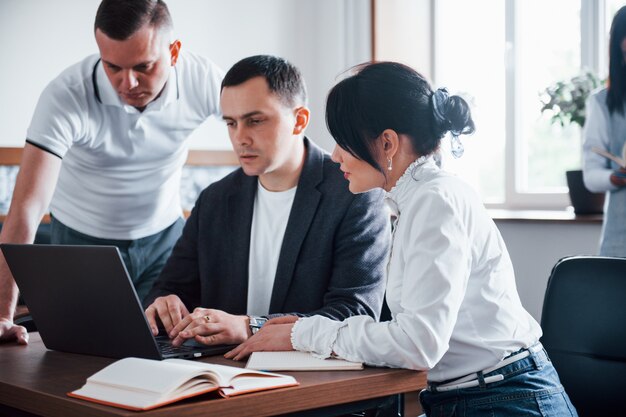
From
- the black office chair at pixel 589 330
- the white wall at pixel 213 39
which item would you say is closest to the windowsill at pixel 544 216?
the white wall at pixel 213 39

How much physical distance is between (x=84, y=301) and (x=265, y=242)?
2.08 ft

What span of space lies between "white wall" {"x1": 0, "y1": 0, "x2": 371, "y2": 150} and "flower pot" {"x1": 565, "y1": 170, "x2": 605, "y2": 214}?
1350 mm

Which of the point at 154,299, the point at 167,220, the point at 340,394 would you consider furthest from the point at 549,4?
the point at 340,394

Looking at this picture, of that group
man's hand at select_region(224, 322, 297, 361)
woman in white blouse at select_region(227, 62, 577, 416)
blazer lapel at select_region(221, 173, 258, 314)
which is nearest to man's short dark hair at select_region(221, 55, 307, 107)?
blazer lapel at select_region(221, 173, 258, 314)

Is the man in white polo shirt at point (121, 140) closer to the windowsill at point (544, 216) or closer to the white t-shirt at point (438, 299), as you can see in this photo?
the white t-shirt at point (438, 299)

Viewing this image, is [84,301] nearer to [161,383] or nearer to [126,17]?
[161,383]

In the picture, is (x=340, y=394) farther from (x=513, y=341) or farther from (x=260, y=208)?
(x=260, y=208)

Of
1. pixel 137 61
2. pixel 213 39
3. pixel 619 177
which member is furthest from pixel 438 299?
pixel 213 39

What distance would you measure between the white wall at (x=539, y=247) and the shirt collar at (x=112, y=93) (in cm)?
192

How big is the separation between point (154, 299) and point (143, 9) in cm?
77

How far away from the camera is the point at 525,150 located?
427 cm

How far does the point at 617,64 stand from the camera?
2705 millimetres

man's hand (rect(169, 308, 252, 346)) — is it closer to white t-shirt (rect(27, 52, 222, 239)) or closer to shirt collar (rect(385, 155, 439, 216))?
shirt collar (rect(385, 155, 439, 216))

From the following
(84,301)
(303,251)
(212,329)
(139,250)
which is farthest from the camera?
(139,250)
